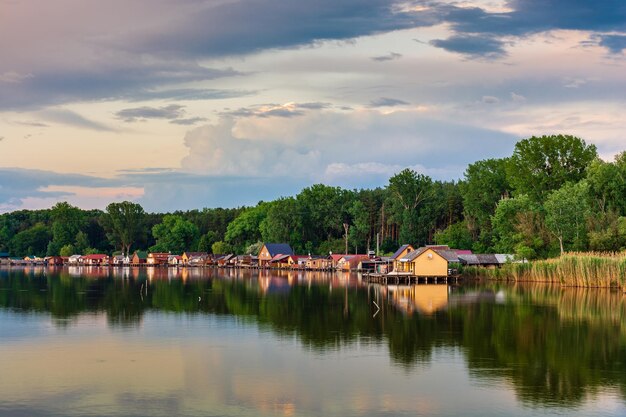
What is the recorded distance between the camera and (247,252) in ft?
539

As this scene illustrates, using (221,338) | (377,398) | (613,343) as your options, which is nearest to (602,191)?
(613,343)

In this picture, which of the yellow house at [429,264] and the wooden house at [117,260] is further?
the wooden house at [117,260]

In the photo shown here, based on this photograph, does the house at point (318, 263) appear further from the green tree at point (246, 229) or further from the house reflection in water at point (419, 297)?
the house reflection in water at point (419, 297)

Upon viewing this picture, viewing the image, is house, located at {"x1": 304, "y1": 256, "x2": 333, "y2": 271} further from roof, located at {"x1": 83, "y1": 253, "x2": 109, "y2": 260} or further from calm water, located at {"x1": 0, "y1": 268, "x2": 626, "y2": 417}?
calm water, located at {"x1": 0, "y1": 268, "x2": 626, "y2": 417}

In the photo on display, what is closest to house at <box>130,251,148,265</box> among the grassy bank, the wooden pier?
the wooden pier

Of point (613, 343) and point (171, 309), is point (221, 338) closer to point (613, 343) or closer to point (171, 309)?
point (171, 309)

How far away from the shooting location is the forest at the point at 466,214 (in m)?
91.3

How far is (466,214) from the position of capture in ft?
405

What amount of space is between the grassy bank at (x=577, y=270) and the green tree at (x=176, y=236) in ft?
390

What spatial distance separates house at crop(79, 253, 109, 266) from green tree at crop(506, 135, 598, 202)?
117 metres

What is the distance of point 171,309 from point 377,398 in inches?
1283

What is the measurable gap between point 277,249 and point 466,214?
4426 centimetres

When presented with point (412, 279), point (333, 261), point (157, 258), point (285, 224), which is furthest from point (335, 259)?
point (157, 258)

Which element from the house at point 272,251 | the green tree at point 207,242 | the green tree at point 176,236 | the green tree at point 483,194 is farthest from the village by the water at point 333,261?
the green tree at point 483,194
